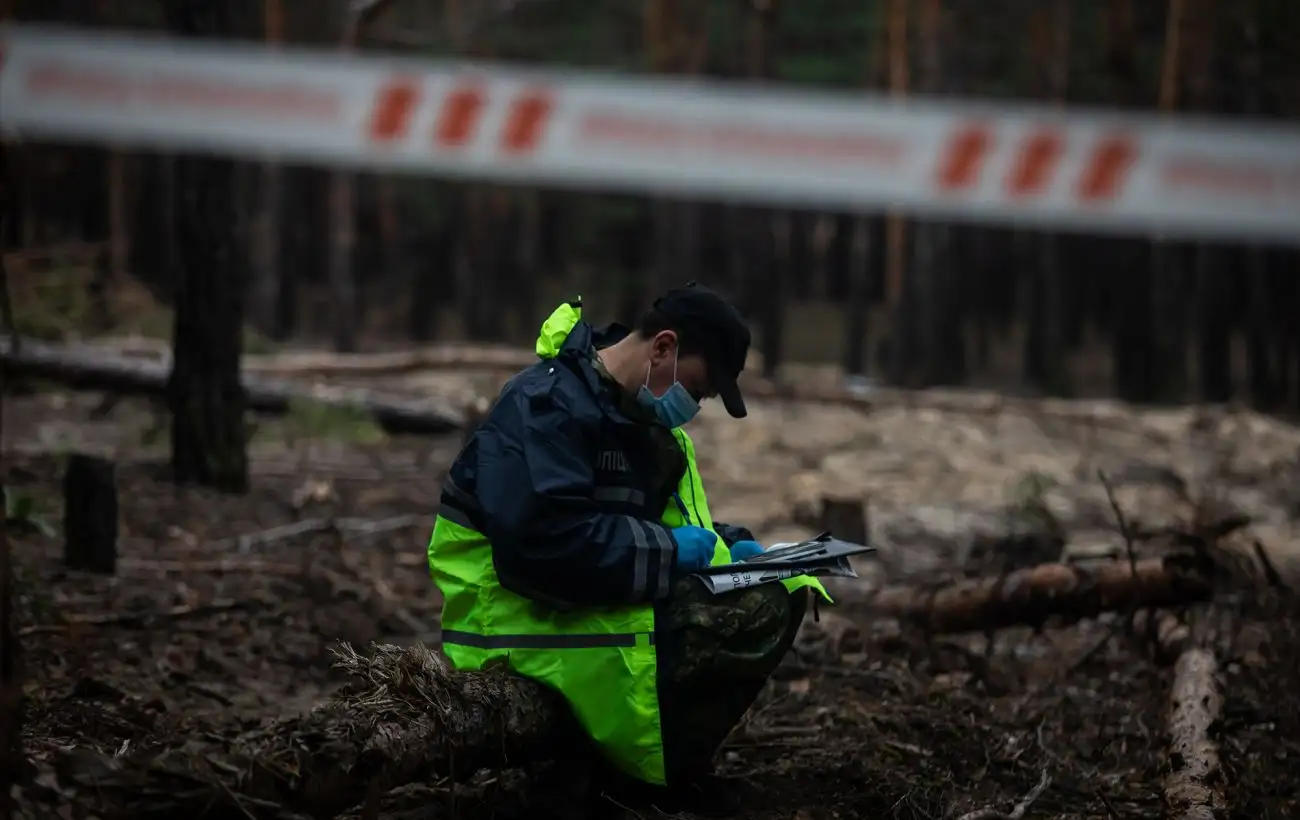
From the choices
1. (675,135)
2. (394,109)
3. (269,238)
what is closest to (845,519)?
(675,135)

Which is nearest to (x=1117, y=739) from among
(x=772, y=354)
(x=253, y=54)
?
(x=253, y=54)

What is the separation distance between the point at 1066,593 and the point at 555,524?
3.27 meters

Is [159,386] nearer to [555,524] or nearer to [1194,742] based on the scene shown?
[555,524]

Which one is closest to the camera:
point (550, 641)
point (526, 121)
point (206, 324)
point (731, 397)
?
point (550, 641)

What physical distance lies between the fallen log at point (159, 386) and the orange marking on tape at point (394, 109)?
84.8 inches

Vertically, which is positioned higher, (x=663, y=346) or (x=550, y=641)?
(x=663, y=346)

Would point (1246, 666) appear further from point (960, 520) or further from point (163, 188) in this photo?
point (163, 188)

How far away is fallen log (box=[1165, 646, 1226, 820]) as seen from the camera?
4.27m

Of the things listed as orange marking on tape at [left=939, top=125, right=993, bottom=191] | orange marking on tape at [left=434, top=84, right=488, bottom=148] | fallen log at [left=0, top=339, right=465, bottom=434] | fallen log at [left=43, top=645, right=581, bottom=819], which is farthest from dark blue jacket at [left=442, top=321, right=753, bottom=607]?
orange marking on tape at [left=434, top=84, right=488, bottom=148]

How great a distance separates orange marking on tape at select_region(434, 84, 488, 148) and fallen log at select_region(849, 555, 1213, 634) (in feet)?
23.1

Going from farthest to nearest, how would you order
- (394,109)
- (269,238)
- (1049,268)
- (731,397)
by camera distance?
1. (269,238)
2. (1049,268)
3. (394,109)
4. (731,397)

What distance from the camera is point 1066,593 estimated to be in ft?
20.7

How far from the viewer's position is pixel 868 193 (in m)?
11.3

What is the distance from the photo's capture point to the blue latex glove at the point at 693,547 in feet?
13.3
